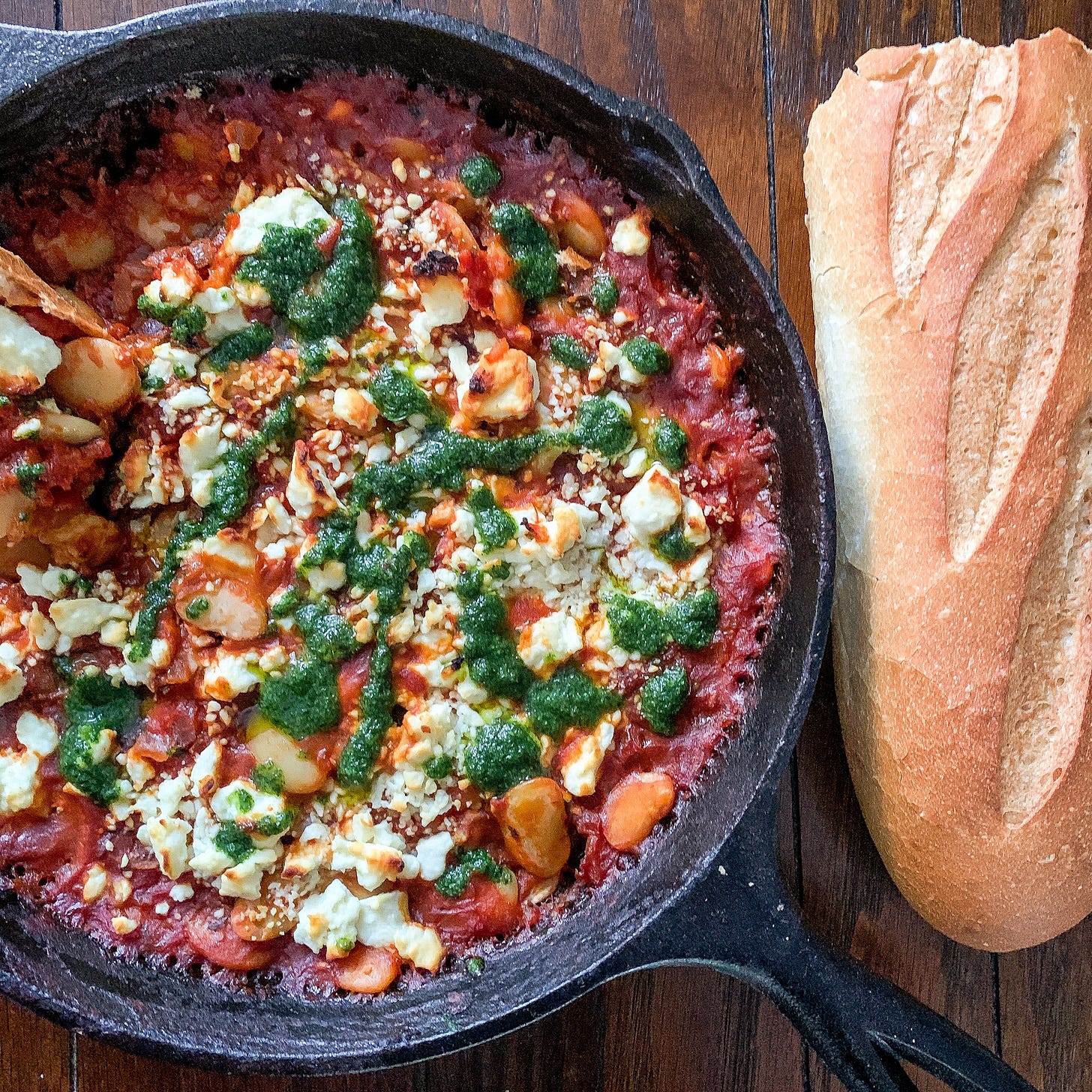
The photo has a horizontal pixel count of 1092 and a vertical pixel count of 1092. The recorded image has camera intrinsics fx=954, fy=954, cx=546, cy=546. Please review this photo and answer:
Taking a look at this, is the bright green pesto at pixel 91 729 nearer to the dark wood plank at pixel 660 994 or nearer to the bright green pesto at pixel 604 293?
the dark wood plank at pixel 660 994

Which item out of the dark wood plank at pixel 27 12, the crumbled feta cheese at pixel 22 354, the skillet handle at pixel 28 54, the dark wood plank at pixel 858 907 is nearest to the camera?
the skillet handle at pixel 28 54

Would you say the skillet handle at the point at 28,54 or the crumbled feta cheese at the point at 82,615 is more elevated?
the skillet handle at the point at 28,54

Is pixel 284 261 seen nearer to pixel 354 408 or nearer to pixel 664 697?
pixel 354 408

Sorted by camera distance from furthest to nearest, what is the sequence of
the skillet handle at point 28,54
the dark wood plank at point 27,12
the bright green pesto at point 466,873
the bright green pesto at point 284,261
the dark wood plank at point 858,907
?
the dark wood plank at point 858,907
the dark wood plank at point 27,12
the bright green pesto at point 466,873
the bright green pesto at point 284,261
the skillet handle at point 28,54

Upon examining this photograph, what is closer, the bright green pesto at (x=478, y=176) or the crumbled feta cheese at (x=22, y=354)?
the crumbled feta cheese at (x=22, y=354)

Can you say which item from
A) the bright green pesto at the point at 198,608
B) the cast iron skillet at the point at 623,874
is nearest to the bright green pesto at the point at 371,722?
the bright green pesto at the point at 198,608

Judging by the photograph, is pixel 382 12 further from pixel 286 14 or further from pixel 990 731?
pixel 990 731

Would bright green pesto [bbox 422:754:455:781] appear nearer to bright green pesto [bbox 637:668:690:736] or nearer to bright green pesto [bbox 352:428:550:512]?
bright green pesto [bbox 637:668:690:736]
